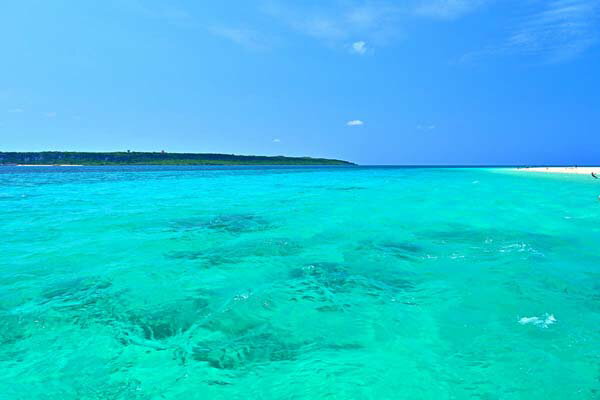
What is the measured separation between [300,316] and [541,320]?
4.97 meters

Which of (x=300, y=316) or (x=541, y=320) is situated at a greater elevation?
(x=541, y=320)

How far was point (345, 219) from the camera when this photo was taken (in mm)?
18188

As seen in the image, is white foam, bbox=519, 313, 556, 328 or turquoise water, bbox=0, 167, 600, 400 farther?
white foam, bbox=519, 313, 556, 328

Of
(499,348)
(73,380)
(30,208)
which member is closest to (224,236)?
(73,380)

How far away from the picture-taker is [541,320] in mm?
6512

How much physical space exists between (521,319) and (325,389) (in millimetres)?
4650

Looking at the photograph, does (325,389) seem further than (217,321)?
No

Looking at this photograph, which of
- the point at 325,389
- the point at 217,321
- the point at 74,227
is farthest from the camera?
the point at 74,227

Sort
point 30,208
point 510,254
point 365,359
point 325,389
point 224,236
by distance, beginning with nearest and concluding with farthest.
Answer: point 325,389 < point 365,359 < point 510,254 < point 224,236 < point 30,208

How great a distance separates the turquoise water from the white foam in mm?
39

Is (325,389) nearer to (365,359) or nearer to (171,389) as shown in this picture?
(365,359)

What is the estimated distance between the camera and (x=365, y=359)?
5.44 m

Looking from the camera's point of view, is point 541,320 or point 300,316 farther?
point 300,316

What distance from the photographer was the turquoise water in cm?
484
